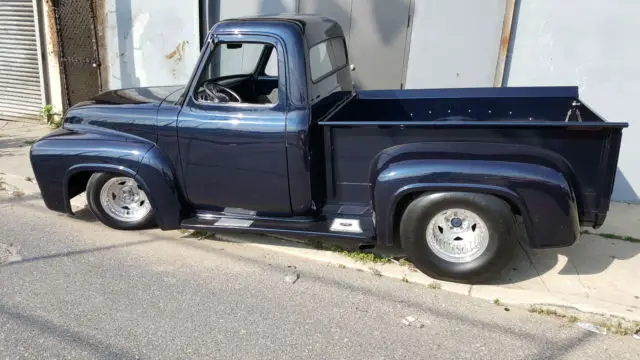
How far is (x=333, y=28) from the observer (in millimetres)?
4879

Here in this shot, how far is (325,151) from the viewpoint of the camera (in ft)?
13.5

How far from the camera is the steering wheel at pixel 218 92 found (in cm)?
430

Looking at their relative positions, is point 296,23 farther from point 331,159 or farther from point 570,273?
point 570,273

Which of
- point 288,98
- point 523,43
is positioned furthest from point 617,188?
point 288,98

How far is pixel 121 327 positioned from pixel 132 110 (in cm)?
187

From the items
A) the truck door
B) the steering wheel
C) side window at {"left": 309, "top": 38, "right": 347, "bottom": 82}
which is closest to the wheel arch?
the truck door

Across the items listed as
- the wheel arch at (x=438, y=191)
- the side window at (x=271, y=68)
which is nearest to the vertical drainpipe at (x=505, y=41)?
the side window at (x=271, y=68)

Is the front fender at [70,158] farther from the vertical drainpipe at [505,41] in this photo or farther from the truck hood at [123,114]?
the vertical drainpipe at [505,41]

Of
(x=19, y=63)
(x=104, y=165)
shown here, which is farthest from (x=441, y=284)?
(x=19, y=63)

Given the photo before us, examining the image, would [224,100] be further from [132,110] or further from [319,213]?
[319,213]

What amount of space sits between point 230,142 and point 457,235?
73.2 inches

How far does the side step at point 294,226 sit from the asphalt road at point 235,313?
0.30m

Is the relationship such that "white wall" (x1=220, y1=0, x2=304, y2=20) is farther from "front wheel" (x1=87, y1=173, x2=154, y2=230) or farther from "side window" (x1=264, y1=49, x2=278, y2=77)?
"front wheel" (x1=87, y1=173, x2=154, y2=230)

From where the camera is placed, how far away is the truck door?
407cm
